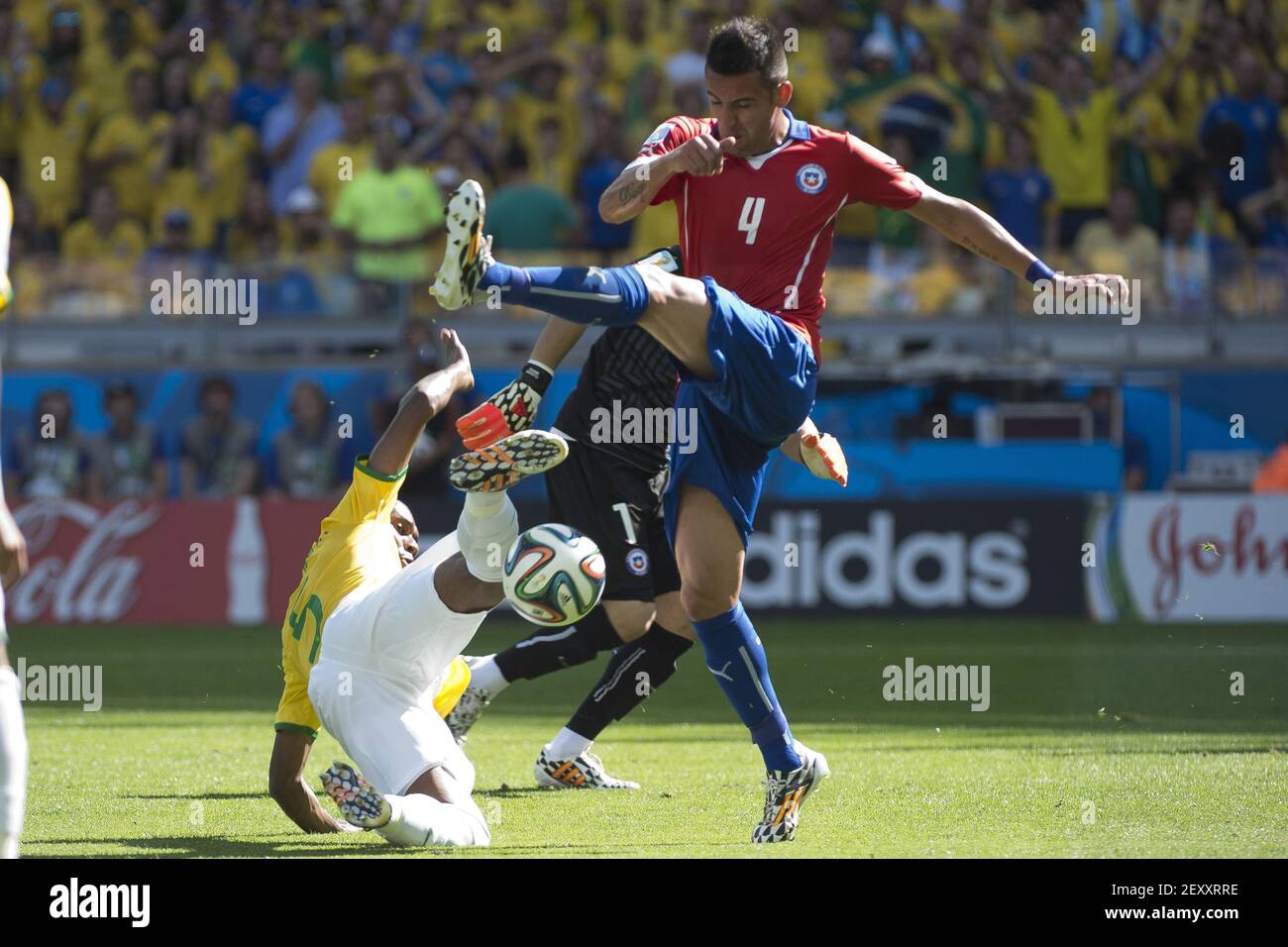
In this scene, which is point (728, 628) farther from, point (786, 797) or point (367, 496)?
point (367, 496)

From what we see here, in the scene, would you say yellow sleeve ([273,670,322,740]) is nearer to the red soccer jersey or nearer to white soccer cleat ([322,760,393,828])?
white soccer cleat ([322,760,393,828])

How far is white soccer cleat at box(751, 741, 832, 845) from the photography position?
215 inches

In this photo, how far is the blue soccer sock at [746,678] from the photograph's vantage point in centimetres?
570

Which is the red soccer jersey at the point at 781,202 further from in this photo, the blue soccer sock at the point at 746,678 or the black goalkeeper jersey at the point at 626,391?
the black goalkeeper jersey at the point at 626,391

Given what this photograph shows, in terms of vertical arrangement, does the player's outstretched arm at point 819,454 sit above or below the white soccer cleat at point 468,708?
above

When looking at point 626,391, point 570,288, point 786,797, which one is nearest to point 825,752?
point 626,391

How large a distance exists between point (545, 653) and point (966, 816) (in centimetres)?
220

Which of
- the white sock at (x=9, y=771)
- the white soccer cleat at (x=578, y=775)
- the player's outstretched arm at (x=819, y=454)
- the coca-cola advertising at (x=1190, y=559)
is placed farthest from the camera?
the coca-cola advertising at (x=1190, y=559)

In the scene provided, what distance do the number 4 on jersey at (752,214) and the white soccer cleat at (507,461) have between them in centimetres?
103

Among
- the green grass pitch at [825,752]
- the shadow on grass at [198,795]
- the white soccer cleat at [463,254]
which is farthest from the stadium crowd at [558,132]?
the white soccer cleat at [463,254]

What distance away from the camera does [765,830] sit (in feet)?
18.0

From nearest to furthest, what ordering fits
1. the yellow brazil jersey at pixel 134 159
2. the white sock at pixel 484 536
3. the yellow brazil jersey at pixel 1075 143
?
the white sock at pixel 484 536, the yellow brazil jersey at pixel 1075 143, the yellow brazil jersey at pixel 134 159

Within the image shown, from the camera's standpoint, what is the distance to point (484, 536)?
5.33 m

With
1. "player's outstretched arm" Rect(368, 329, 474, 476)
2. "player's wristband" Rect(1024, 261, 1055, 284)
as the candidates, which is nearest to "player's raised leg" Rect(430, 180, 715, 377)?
"player's outstretched arm" Rect(368, 329, 474, 476)
